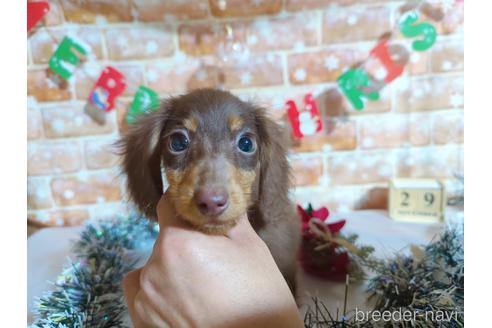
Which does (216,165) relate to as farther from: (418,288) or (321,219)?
(321,219)

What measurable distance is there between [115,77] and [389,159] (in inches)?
48.9

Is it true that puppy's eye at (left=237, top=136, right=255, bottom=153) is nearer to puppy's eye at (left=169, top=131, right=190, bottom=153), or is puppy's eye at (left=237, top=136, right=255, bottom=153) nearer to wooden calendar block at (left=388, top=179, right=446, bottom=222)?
puppy's eye at (left=169, top=131, right=190, bottom=153)

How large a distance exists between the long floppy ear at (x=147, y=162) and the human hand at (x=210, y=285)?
21 centimetres

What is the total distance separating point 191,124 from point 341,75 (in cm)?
91

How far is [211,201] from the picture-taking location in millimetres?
741

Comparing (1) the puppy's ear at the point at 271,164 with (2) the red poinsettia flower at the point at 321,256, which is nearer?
(1) the puppy's ear at the point at 271,164

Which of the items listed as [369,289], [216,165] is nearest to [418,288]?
[369,289]

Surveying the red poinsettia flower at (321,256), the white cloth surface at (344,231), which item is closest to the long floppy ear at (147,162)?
the white cloth surface at (344,231)

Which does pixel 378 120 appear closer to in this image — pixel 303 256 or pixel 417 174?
pixel 417 174

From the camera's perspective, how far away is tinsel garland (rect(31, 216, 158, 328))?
→ 0.99 meters

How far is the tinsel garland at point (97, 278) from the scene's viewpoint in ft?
3.23

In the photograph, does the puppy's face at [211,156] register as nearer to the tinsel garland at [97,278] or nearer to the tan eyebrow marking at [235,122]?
the tan eyebrow marking at [235,122]
